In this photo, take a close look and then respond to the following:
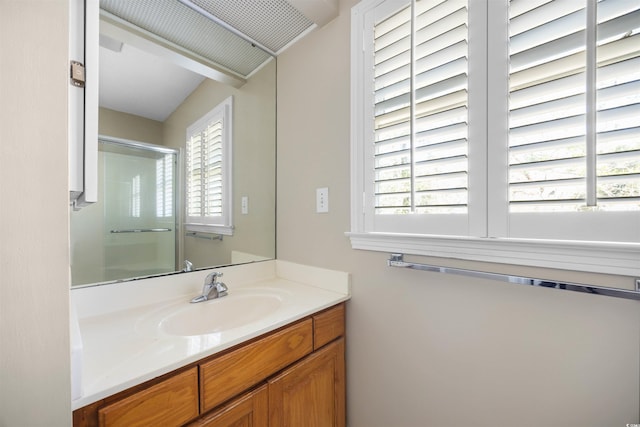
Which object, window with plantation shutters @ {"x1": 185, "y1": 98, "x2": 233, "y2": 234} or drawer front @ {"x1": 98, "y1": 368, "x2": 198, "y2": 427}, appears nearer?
drawer front @ {"x1": 98, "y1": 368, "x2": 198, "y2": 427}

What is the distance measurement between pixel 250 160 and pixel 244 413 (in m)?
1.19

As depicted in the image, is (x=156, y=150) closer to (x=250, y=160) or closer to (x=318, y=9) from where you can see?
(x=250, y=160)

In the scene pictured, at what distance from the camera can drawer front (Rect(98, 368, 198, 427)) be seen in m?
0.59

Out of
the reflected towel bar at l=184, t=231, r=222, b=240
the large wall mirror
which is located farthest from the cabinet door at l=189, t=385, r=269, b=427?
the reflected towel bar at l=184, t=231, r=222, b=240

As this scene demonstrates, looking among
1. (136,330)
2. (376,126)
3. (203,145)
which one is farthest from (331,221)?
(136,330)

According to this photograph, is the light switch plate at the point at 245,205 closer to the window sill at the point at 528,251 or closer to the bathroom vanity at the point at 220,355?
the bathroom vanity at the point at 220,355

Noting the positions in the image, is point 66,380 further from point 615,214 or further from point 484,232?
point 615,214

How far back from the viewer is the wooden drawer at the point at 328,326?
109cm

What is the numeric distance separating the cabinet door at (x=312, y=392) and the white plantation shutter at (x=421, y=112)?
0.64 m

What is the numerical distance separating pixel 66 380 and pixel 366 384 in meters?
1.11

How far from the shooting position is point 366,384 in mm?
1204

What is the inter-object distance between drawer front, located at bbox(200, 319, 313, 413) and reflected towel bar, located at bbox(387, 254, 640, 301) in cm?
45

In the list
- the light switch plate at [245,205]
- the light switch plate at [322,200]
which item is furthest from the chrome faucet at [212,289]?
the light switch plate at [322,200]

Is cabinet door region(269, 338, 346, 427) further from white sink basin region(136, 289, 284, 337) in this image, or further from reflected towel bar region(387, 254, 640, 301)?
reflected towel bar region(387, 254, 640, 301)
